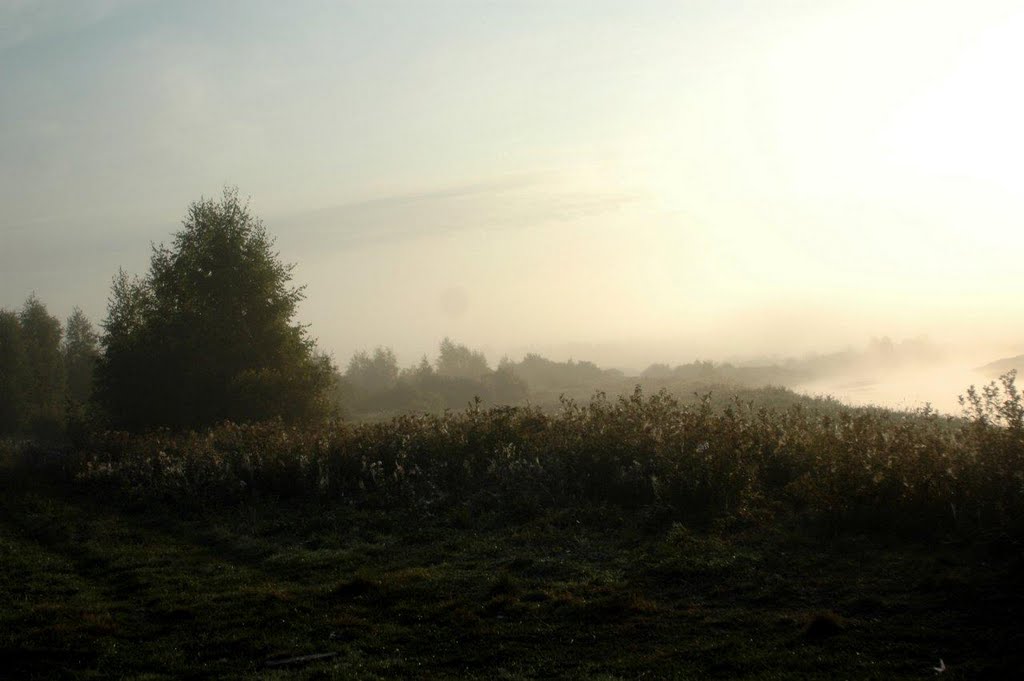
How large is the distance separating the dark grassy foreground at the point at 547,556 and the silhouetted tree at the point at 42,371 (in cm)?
3483

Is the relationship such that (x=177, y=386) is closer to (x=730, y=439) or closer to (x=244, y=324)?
(x=244, y=324)

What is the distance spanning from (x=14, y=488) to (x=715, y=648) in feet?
57.1

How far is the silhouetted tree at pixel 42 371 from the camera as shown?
154ft

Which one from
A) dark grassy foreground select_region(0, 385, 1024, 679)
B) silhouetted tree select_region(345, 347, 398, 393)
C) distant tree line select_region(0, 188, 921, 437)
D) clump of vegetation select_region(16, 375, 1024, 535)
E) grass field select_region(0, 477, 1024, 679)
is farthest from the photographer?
silhouetted tree select_region(345, 347, 398, 393)

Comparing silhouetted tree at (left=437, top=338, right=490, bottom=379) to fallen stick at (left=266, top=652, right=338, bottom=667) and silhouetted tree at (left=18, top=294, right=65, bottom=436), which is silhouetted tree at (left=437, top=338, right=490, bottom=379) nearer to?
silhouetted tree at (left=18, top=294, right=65, bottom=436)

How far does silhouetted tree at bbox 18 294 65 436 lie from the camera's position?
154 ft

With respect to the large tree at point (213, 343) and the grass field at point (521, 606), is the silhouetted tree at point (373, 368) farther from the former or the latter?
the grass field at point (521, 606)

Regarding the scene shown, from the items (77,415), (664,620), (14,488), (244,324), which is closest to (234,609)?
(664,620)

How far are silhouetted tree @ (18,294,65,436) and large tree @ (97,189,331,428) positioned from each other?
21.6 metres

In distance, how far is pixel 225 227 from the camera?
29031 mm

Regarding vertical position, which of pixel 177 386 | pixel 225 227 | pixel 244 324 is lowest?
pixel 177 386

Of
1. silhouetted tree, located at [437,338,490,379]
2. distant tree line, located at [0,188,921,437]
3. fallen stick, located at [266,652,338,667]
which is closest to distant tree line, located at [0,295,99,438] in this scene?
distant tree line, located at [0,188,921,437]

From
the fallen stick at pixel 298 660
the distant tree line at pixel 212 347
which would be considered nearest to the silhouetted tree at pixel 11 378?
the distant tree line at pixel 212 347

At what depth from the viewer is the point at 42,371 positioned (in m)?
53.7
